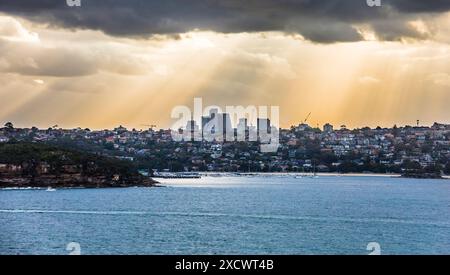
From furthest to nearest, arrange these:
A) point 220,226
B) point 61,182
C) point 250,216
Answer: point 61,182 → point 250,216 → point 220,226

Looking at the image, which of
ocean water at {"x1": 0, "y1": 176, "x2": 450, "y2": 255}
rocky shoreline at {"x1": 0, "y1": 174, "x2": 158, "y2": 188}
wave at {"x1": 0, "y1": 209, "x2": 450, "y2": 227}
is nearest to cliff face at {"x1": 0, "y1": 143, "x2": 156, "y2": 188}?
rocky shoreline at {"x1": 0, "y1": 174, "x2": 158, "y2": 188}

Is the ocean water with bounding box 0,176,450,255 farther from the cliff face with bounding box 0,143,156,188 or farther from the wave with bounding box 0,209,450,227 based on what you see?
the cliff face with bounding box 0,143,156,188

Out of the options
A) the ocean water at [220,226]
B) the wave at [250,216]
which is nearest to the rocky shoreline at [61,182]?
the ocean water at [220,226]

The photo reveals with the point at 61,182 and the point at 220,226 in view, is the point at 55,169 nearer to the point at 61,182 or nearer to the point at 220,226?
the point at 61,182

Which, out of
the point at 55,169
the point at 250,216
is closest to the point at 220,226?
the point at 250,216

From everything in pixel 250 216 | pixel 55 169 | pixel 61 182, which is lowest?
pixel 250 216
